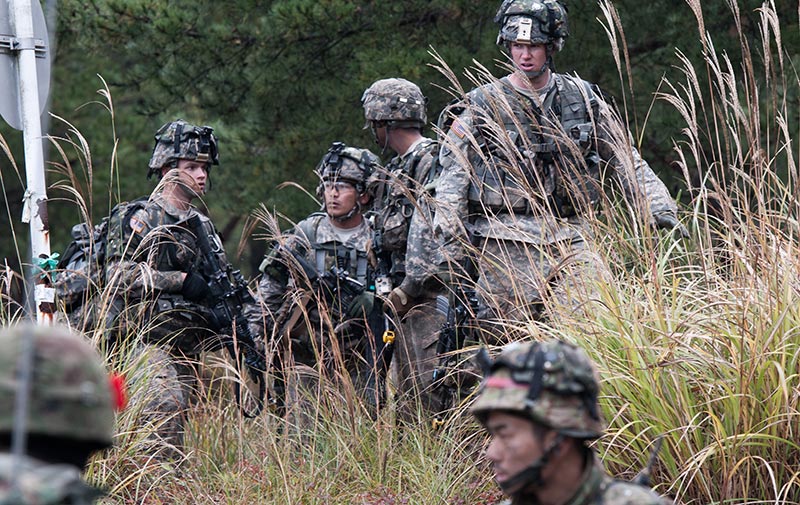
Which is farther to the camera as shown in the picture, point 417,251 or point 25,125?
point 417,251

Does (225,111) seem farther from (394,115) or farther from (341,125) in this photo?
(394,115)

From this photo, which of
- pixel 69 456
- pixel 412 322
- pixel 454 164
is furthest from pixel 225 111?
pixel 69 456

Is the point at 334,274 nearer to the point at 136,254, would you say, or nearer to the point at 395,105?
the point at 395,105

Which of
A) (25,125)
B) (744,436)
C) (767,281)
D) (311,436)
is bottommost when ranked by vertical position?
(311,436)

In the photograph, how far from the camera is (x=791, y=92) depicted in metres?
9.56

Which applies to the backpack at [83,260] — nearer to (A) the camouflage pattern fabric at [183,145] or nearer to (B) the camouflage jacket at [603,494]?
(A) the camouflage pattern fabric at [183,145]

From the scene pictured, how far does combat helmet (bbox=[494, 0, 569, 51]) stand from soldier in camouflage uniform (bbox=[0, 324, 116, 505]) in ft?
14.2

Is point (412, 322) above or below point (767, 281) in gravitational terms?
below

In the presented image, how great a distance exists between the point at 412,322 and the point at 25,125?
2373 mm

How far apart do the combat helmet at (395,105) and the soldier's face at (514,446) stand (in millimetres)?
4925

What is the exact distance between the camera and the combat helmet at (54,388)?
245 centimetres

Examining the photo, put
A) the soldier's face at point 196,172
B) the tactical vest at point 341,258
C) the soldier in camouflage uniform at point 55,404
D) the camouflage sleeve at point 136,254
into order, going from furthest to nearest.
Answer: the tactical vest at point 341,258
the soldier's face at point 196,172
the camouflage sleeve at point 136,254
the soldier in camouflage uniform at point 55,404

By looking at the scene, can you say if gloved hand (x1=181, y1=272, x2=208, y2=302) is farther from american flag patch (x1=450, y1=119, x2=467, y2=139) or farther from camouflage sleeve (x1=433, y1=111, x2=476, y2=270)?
american flag patch (x1=450, y1=119, x2=467, y2=139)

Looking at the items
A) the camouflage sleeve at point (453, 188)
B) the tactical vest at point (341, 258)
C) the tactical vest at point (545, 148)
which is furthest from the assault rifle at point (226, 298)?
the tactical vest at point (545, 148)
